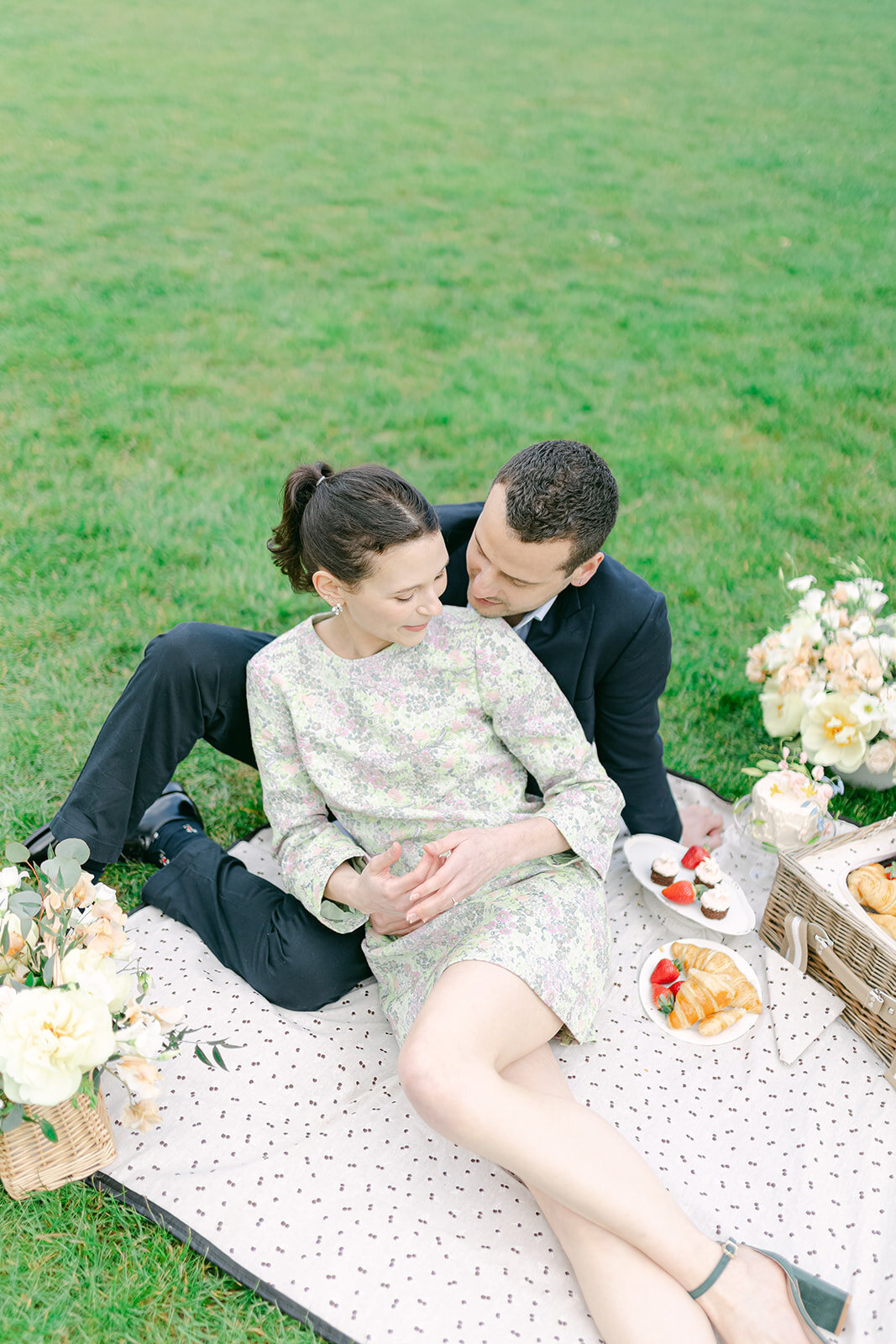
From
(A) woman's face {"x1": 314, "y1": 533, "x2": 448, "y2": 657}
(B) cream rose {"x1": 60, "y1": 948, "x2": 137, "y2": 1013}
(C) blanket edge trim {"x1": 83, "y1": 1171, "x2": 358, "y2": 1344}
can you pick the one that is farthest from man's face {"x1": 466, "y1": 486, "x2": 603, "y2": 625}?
(C) blanket edge trim {"x1": 83, "y1": 1171, "x2": 358, "y2": 1344}

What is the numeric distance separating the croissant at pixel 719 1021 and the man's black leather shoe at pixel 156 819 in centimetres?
172

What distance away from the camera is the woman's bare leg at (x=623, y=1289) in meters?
2.16

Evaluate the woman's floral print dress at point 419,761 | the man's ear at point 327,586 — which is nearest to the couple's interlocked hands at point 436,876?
the woman's floral print dress at point 419,761

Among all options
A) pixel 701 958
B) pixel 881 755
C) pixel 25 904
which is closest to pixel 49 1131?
pixel 25 904

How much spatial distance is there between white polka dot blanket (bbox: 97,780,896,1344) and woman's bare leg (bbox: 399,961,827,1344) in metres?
0.25

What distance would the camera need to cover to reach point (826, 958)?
3.02m

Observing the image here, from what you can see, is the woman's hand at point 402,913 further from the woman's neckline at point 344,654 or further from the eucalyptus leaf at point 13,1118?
the eucalyptus leaf at point 13,1118

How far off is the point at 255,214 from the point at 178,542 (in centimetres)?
493

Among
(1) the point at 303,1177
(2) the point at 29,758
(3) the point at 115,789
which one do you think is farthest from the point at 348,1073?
(2) the point at 29,758

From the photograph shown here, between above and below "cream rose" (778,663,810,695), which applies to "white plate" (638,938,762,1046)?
below

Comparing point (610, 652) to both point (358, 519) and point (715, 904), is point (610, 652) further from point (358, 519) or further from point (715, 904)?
point (358, 519)

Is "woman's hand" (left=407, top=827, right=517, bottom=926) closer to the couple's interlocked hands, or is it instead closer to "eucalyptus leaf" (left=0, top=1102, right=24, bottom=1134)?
the couple's interlocked hands

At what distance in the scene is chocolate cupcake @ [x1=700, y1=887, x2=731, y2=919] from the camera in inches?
126

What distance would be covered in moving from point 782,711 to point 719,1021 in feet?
3.94
